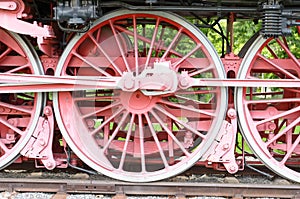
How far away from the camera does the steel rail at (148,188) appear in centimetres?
412

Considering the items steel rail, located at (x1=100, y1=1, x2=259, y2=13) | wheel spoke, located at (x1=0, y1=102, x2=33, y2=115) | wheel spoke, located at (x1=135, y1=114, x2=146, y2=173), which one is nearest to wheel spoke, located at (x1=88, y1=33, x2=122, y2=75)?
steel rail, located at (x1=100, y1=1, x2=259, y2=13)

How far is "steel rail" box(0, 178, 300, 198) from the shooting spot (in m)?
4.12

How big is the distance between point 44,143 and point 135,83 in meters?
1.10

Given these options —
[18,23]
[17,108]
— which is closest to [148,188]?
[17,108]

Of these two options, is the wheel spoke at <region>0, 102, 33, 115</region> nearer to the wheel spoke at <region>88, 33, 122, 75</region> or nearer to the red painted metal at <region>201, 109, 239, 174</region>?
the wheel spoke at <region>88, 33, 122, 75</region>

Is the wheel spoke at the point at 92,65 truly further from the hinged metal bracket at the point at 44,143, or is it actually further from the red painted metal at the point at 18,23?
the hinged metal bracket at the point at 44,143

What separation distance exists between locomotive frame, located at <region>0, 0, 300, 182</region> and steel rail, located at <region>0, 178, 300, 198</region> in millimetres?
100

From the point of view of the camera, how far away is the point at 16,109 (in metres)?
4.43

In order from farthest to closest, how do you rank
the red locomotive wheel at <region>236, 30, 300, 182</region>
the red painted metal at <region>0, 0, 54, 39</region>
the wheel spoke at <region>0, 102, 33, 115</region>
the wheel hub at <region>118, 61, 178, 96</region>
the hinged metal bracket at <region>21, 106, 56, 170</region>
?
the wheel spoke at <region>0, 102, 33, 115</region> < the hinged metal bracket at <region>21, 106, 56, 170</region> < the red locomotive wheel at <region>236, 30, 300, 182</region> < the wheel hub at <region>118, 61, 178, 96</region> < the red painted metal at <region>0, 0, 54, 39</region>

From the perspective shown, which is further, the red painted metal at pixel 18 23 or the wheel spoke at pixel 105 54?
the wheel spoke at pixel 105 54

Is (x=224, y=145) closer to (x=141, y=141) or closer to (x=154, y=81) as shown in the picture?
(x=141, y=141)

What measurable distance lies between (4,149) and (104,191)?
44.7 inches

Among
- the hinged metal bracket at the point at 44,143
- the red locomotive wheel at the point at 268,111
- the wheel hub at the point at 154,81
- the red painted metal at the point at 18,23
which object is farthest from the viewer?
the hinged metal bracket at the point at 44,143

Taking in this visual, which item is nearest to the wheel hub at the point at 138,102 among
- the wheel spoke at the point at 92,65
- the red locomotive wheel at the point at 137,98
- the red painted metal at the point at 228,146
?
the red locomotive wheel at the point at 137,98
